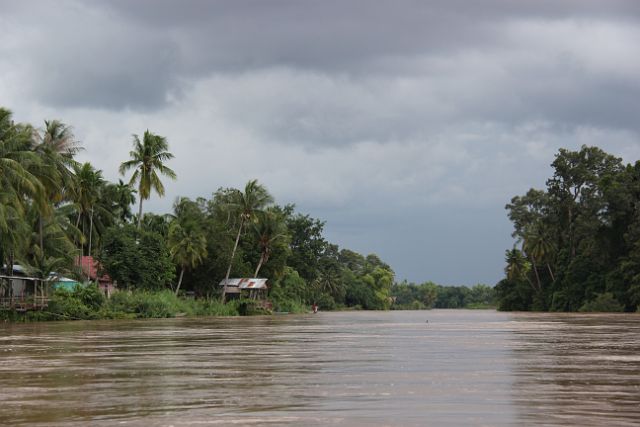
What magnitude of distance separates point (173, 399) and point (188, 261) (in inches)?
2389

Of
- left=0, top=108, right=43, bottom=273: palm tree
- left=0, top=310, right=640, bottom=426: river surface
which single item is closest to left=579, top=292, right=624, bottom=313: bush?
left=0, top=108, right=43, bottom=273: palm tree

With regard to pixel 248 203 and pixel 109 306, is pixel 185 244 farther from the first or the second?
pixel 109 306

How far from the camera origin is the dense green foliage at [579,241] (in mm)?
74875

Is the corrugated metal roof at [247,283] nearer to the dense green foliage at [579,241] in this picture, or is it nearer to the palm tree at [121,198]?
the palm tree at [121,198]

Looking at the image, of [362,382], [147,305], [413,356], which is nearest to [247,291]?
[147,305]

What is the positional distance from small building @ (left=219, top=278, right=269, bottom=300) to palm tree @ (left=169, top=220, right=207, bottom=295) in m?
7.32

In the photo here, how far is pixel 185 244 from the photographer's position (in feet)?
226

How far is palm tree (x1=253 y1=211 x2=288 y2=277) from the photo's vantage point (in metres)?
79.9

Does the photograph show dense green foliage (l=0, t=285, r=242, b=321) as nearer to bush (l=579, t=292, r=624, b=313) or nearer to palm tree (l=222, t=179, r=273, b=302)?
palm tree (l=222, t=179, r=273, b=302)

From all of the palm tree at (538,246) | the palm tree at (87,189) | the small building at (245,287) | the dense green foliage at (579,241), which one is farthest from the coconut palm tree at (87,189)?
the palm tree at (538,246)

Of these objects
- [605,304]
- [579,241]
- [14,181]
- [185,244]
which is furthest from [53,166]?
[579,241]

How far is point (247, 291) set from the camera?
3081 inches

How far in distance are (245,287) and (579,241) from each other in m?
36.3

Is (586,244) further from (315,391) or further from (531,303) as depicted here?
(315,391)
